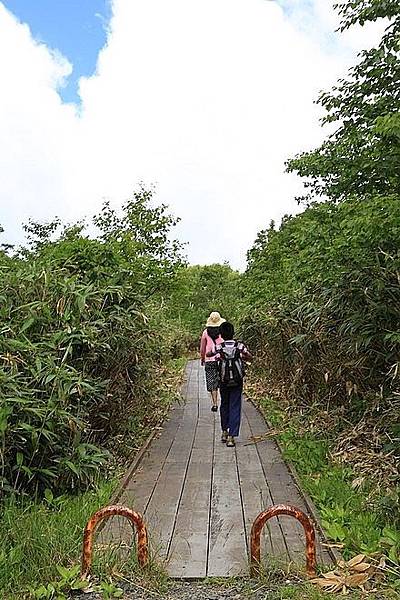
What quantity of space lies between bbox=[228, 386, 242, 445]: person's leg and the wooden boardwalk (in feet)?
0.49

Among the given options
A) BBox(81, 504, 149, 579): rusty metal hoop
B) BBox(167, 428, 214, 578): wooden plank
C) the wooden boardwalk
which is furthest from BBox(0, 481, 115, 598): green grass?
BBox(167, 428, 214, 578): wooden plank

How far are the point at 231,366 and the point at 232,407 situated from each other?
0.48 metres

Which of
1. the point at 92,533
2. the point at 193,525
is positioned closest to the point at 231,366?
the point at 193,525

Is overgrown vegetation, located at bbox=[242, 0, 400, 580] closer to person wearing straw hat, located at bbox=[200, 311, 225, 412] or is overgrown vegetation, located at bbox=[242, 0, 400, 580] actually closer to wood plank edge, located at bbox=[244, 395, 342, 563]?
wood plank edge, located at bbox=[244, 395, 342, 563]

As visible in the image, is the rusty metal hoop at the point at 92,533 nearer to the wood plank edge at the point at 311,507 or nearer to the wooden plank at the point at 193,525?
the wooden plank at the point at 193,525

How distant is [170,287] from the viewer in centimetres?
1497

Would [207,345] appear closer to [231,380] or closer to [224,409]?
[224,409]

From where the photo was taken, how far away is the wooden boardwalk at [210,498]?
3875 mm

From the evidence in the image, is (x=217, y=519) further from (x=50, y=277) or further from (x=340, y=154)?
(x=340, y=154)

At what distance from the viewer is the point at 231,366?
7152mm

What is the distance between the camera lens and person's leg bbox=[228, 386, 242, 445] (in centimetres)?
724

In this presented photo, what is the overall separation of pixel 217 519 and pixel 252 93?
667 cm

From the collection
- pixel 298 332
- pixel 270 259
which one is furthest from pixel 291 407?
pixel 270 259

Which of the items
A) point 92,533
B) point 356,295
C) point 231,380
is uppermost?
point 356,295
